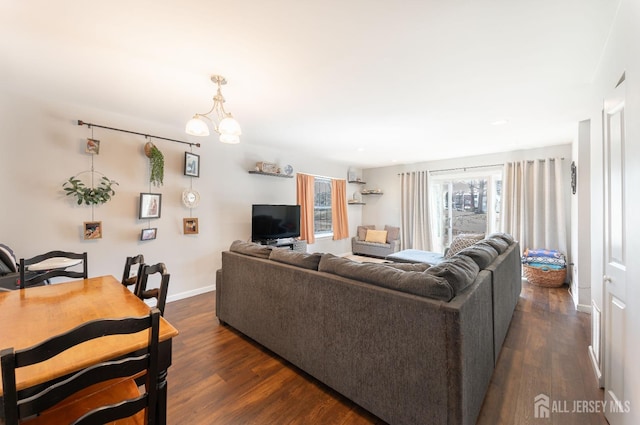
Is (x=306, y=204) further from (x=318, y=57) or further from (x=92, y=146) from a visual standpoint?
(x=318, y=57)

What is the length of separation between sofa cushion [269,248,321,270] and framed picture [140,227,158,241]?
2.00 meters

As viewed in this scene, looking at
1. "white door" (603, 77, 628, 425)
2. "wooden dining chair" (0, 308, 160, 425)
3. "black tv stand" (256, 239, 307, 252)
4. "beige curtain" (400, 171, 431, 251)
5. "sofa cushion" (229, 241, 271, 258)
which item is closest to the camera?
"wooden dining chair" (0, 308, 160, 425)

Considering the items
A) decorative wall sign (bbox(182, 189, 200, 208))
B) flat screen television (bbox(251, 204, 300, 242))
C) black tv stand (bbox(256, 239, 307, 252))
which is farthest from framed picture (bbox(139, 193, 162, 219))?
black tv stand (bbox(256, 239, 307, 252))

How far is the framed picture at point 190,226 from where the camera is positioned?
359 cm

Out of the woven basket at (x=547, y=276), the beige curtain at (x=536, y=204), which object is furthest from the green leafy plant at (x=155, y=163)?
the beige curtain at (x=536, y=204)

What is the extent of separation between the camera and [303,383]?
186cm

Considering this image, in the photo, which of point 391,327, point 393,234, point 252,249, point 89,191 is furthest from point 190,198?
point 393,234

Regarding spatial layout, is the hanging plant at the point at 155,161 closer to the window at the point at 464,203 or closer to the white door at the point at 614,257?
the white door at the point at 614,257

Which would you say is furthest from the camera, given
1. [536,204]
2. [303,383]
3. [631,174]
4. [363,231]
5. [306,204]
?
[363,231]

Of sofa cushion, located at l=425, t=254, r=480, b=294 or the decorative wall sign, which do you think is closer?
sofa cushion, located at l=425, t=254, r=480, b=294

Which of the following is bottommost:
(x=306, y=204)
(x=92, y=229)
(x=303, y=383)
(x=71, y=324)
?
(x=303, y=383)

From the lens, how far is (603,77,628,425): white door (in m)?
1.37

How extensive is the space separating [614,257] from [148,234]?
14.3ft

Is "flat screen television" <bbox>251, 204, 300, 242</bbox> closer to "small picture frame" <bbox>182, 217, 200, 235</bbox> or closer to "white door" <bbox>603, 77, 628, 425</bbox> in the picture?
"small picture frame" <bbox>182, 217, 200, 235</bbox>
